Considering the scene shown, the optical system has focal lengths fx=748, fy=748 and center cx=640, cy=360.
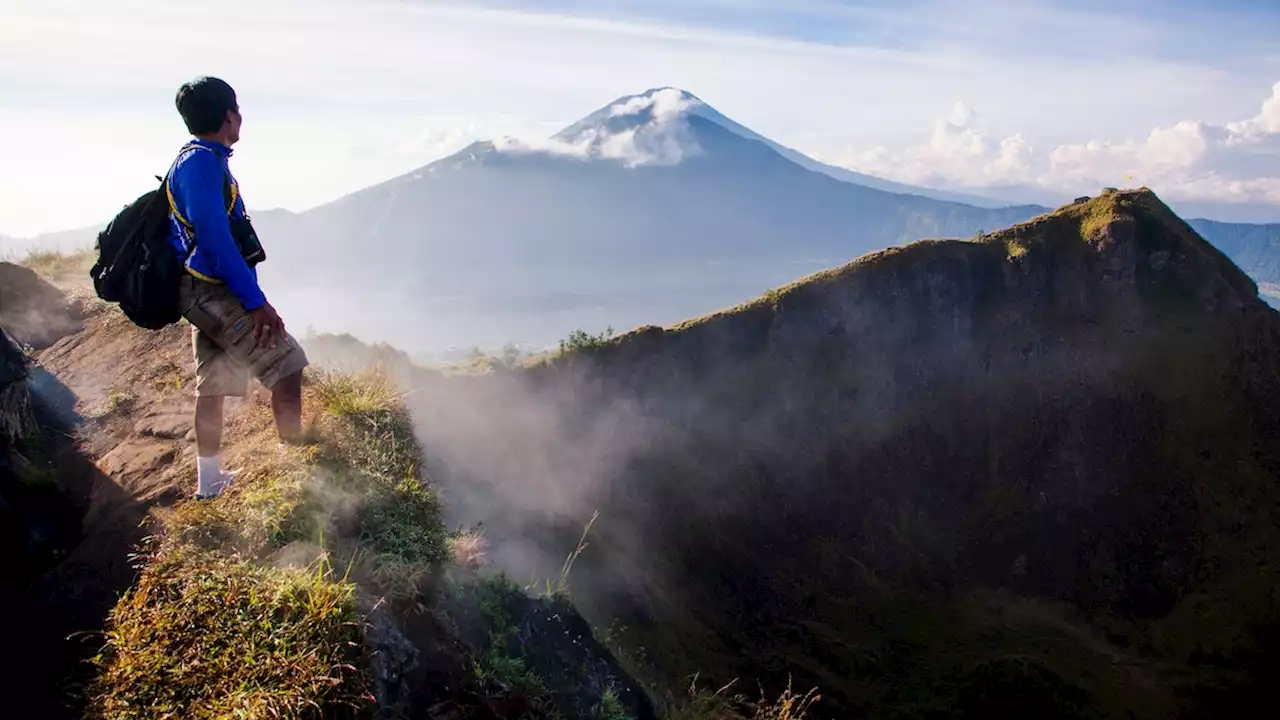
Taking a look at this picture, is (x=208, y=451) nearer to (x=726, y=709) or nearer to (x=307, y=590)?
(x=307, y=590)

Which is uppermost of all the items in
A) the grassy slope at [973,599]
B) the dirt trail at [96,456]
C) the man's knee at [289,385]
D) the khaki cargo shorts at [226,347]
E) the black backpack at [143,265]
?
the black backpack at [143,265]

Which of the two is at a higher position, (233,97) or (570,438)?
(233,97)

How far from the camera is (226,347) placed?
584 cm

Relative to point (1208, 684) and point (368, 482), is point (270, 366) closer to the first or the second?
point (368, 482)

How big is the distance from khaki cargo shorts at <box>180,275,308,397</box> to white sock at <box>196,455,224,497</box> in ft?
1.73

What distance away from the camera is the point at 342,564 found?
4.92 meters

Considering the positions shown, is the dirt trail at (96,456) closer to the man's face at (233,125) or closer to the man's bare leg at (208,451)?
the man's bare leg at (208,451)

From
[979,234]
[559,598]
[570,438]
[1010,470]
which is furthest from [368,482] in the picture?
[979,234]

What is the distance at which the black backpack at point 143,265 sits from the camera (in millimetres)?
5551

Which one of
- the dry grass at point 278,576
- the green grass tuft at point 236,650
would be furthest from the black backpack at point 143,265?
the green grass tuft at point 236,650

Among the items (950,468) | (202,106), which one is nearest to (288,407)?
(202,106)

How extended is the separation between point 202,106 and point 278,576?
354 centimetres

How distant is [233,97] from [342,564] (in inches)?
145

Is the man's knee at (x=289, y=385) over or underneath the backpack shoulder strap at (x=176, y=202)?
underneath
